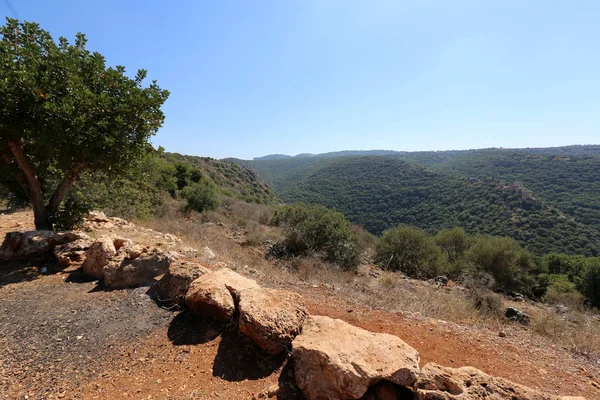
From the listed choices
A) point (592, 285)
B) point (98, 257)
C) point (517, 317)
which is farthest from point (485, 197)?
point (98, 257)

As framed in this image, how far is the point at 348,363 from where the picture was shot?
257 centimetres

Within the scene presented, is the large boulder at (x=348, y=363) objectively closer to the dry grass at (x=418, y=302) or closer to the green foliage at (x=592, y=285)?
the dry grass at (x=418, y=302)

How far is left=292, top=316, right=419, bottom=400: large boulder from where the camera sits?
2496 mm

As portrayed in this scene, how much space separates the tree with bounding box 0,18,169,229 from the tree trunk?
0.05 ft

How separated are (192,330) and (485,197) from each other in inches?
2082

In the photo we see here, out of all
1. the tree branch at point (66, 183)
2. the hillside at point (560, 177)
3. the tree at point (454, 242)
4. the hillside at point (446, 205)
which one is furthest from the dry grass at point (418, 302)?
the hillside at point (560, 177)

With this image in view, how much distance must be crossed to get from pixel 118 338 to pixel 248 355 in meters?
1.71

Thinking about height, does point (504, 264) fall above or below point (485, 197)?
below

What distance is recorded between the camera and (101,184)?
310 inches

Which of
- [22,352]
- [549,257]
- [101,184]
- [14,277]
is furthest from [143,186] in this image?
[549,257]

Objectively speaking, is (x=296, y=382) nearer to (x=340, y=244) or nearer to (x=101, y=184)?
(x=101, y=184)

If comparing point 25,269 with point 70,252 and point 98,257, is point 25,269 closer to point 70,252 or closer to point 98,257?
point 70,252

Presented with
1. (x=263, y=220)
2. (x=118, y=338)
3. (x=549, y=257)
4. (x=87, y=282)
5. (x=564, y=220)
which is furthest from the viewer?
(x=564, y=220)

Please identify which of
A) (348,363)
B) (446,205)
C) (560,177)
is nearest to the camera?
(348,363)
